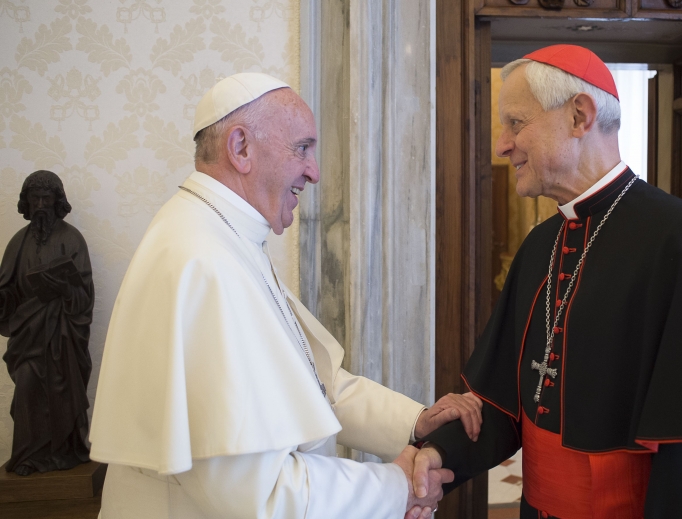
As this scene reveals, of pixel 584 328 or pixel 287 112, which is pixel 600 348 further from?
pixel 287 112

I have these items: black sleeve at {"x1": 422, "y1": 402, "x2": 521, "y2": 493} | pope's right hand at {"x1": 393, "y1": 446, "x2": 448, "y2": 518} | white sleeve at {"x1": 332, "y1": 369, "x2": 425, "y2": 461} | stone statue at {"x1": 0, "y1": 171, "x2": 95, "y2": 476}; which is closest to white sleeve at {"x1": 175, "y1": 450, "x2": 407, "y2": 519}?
pope's right hand at {"x1": 393, "y1": 446, "x2": 448, "y2": 518}

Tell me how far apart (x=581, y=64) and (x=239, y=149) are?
1012mm

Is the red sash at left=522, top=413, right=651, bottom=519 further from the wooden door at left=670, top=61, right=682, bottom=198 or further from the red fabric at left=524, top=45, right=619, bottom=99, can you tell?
the wooden door at left=670, top=61, right=682, bottom=198

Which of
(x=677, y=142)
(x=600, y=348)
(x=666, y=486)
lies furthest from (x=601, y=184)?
(x=677, y=142)

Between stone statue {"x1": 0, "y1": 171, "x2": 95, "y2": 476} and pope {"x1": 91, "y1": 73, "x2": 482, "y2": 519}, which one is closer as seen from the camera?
pope {"x1": 91, "y1": 73, "x2": 482, "y2": 519}

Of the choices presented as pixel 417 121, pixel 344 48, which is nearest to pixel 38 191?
pixel 344 48

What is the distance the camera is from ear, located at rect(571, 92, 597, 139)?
6.04ft

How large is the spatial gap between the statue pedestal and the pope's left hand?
56.7 inches

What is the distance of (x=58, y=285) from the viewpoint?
9.02 feet

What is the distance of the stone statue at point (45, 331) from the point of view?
9.07 ft

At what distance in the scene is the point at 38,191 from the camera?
2.78 m

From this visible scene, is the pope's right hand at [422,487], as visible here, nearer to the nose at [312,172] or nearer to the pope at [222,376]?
the pope at [222,376]

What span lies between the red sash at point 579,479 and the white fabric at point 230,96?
4.25 feet

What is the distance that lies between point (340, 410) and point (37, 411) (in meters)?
1.34
